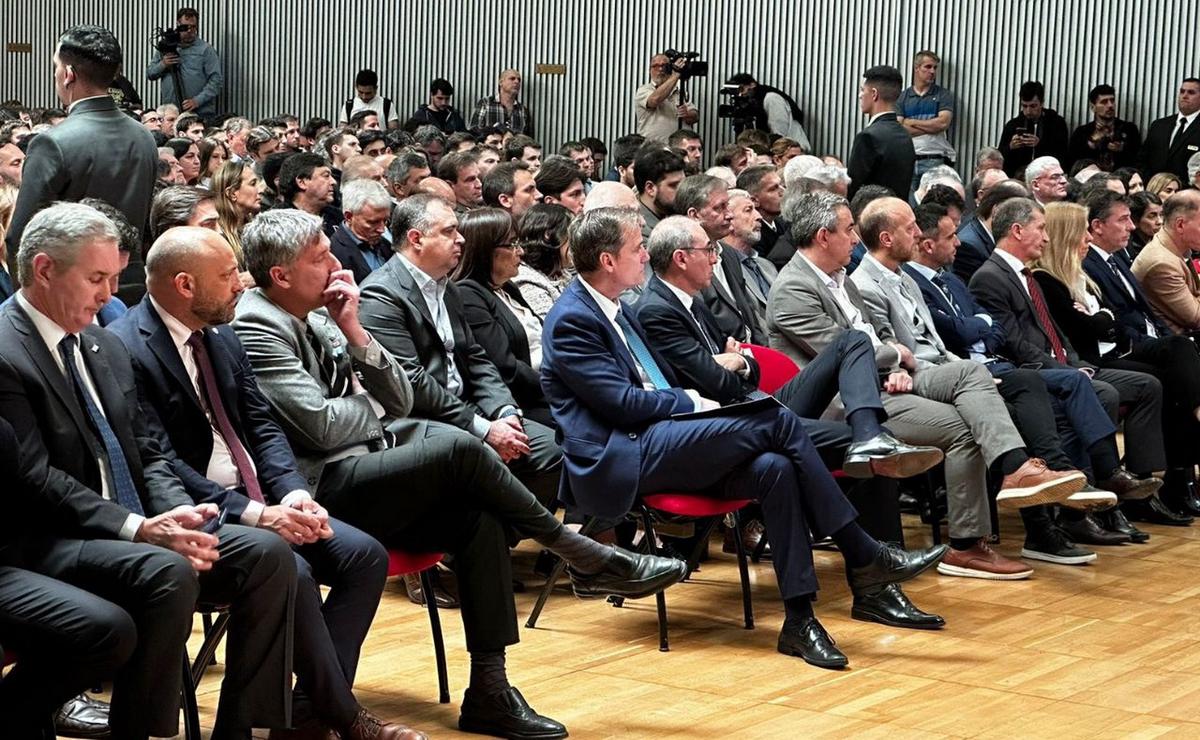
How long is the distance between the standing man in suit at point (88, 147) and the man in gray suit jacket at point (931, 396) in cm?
204

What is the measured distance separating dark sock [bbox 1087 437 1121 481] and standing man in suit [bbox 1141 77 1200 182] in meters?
5.80

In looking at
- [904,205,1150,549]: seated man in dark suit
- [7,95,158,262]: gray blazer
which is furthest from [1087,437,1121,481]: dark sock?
[7,95,158,262]: gray blazer

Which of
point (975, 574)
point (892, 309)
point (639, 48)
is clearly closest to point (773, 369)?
point (892, 309)

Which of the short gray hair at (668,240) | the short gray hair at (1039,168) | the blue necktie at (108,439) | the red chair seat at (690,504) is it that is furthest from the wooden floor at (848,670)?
the short gray hair at (1039,168)

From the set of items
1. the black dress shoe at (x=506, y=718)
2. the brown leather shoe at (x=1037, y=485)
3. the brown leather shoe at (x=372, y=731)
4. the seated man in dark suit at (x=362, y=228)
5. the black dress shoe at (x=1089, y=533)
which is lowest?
the black dress shoe at (x=1089, y=533)

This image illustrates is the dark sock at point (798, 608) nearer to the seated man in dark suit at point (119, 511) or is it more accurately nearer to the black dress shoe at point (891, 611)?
the black dress shoe at point (891, 611)

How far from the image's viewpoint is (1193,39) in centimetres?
1184

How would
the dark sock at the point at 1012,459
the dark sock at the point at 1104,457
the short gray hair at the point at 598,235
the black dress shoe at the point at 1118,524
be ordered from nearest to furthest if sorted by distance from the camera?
the short gray hair at the point at 598,235 < the dark sock at the point at 1012,459 < the dark sock at the point at 1104,457 < the black dress shoe at the point at 1118,524

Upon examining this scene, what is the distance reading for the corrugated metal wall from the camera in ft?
40.0

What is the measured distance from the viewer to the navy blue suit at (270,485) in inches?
130

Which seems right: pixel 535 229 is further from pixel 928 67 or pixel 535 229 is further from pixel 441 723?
pixel 928 67

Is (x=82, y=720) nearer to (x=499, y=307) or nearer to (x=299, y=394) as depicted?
(x=299, y=394)

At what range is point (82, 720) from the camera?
3523mm

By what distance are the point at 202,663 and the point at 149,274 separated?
2.68 feet
